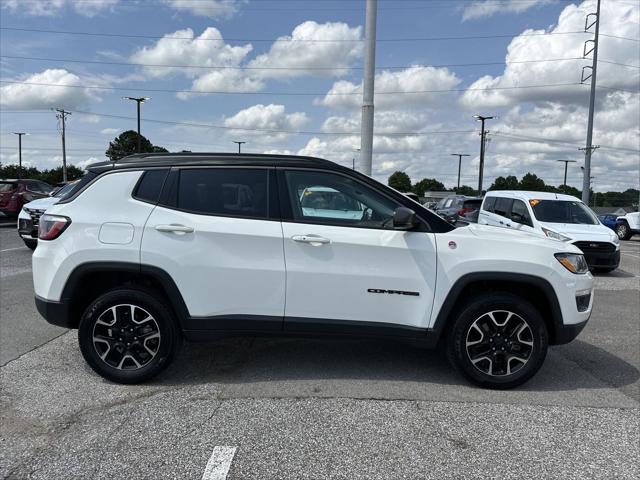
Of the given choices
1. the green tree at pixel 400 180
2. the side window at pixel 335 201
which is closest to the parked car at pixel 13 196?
the side window at pixel 335 201

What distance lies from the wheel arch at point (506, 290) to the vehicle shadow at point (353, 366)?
47cm

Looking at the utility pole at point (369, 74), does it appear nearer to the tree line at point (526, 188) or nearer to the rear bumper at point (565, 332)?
the rear bumper at point (565, 332)

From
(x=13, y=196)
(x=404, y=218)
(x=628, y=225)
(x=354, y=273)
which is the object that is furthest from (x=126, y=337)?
(x=628, y=225)

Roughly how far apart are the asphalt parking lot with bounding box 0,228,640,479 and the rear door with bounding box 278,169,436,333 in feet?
1.98

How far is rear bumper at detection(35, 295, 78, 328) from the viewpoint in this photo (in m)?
4.08

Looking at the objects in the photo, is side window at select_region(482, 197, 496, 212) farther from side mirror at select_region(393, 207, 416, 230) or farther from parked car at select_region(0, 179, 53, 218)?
parked car at select_region(0, 179, 53, 218)

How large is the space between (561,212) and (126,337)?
394 inches

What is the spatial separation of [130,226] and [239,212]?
88cm

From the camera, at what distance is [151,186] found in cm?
411

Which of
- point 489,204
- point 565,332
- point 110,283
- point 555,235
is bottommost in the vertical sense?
point 565,332

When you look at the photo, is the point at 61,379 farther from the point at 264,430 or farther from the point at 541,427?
the point at 541,427

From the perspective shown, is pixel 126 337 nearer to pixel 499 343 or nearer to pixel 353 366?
pixel 353 366

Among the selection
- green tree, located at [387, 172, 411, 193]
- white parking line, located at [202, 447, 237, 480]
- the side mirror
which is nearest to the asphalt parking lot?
white parking line, located at [202, 447, 237, 480]

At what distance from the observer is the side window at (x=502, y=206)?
11.9 m
